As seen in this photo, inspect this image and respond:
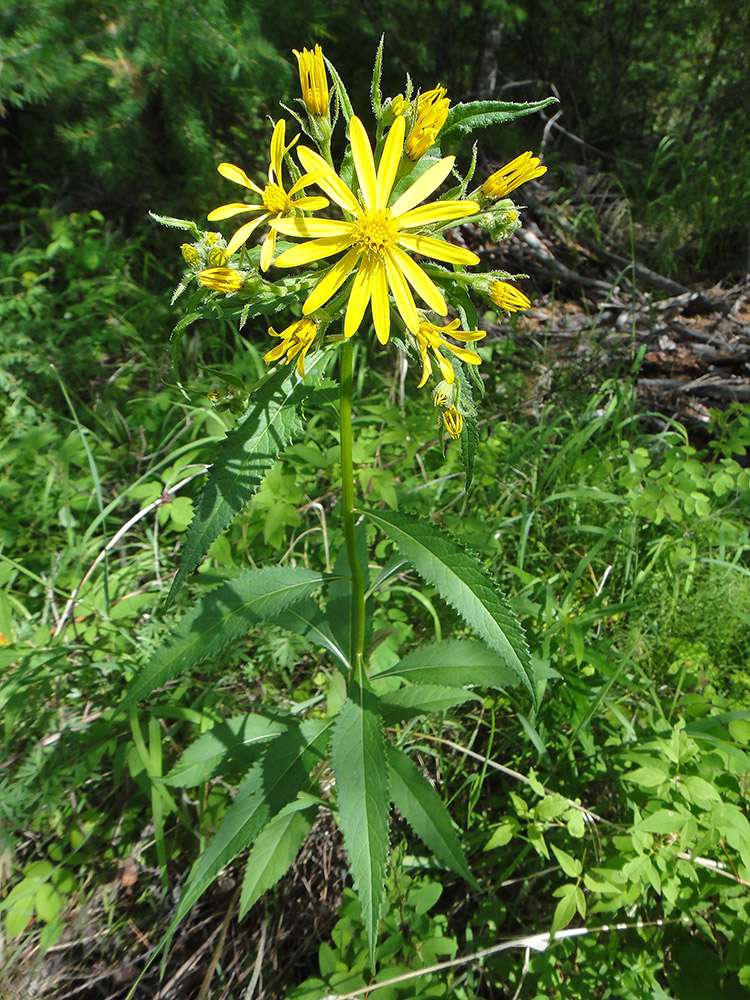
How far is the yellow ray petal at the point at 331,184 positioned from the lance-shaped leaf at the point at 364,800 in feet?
3.82

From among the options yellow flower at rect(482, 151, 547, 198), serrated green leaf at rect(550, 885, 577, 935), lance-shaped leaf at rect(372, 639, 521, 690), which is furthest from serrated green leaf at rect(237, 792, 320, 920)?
yellow flower at rect(482, 151, 547, 198)

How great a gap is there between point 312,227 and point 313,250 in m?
0.05

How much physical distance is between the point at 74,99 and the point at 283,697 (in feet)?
11.6

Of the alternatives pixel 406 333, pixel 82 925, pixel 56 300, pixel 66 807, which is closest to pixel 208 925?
pixel 82 925

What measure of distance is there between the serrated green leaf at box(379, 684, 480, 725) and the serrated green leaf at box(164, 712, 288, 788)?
0.34m

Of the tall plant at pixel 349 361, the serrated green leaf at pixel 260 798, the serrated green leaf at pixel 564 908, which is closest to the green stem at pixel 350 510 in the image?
the tall plant at pixel 349 361

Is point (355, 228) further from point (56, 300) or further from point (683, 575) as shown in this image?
point (56, 300)

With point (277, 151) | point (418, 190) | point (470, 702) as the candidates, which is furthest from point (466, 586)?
point (470, 702)

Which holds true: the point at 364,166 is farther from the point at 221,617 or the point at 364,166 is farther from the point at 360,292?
the point at 221,617

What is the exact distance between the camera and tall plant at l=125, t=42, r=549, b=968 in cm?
125

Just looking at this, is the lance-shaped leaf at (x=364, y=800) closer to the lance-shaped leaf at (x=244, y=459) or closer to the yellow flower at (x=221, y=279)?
the lance-shaped leaf at (x=244, y=459)

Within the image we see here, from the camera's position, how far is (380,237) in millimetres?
1317

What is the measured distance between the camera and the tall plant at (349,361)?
125cm

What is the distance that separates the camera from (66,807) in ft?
6.44
